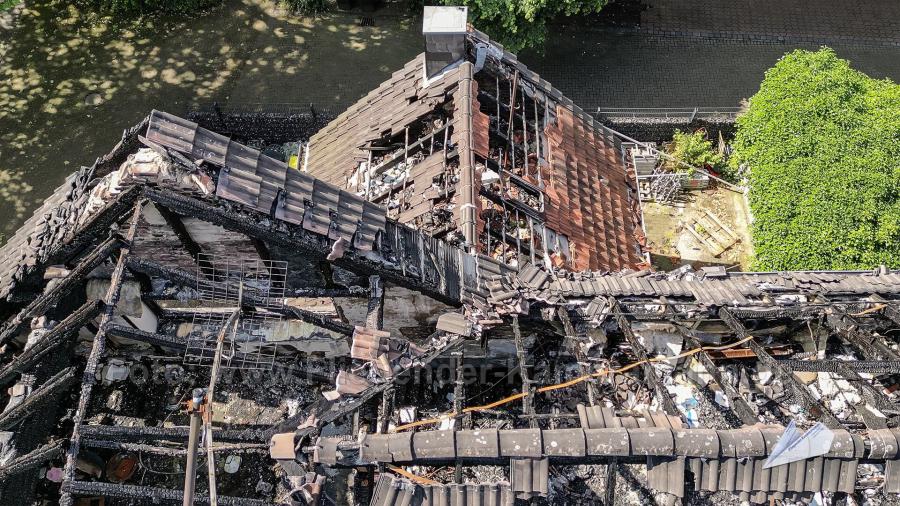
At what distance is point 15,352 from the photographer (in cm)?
1364

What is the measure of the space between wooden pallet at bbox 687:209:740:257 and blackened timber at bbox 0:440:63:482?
20690 millimetres

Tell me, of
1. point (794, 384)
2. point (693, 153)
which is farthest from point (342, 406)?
point (693, 153)

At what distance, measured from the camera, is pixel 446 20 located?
16.9 metres

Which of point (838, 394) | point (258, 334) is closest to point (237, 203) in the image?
point (258, 334)

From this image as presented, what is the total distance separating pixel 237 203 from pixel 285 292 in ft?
8.38

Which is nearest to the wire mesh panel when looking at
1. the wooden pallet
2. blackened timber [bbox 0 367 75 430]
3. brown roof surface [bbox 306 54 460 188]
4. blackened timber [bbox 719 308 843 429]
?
blackened timber [bbox 0 367 75 430]

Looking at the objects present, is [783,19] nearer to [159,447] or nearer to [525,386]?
[525,386]

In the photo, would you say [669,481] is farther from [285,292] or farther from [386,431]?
[285,292]

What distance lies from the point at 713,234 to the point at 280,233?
710 inches

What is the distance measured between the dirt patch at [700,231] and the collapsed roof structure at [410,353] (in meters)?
9.37

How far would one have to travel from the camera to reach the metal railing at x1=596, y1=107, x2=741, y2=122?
83.4 feet

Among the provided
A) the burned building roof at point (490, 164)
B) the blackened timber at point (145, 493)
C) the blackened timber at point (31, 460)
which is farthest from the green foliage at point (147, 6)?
the blackened timber at point (145, 493)

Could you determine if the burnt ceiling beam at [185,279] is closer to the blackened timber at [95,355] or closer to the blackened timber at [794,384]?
the blackened timber at [95,355]

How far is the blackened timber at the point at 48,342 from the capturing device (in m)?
12.3
